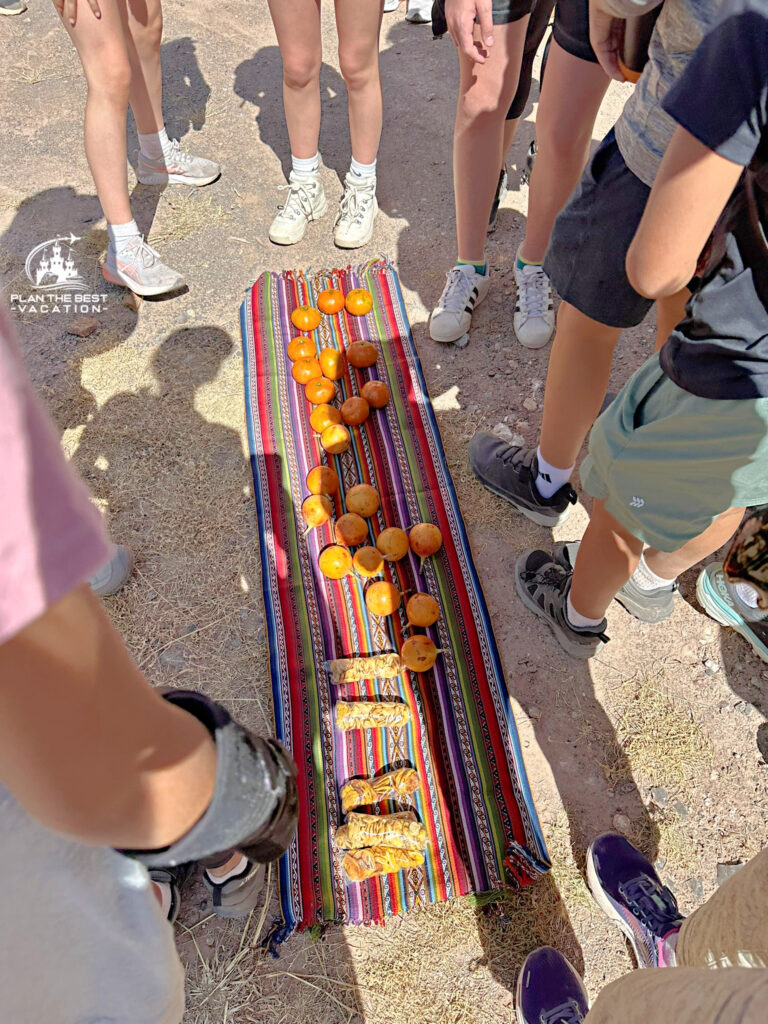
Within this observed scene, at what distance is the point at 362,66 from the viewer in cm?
323

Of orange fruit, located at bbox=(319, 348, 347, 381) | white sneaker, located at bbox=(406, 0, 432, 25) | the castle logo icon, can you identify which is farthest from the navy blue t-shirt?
white sneaker, located at bbox=(406, 0, 432, 25)

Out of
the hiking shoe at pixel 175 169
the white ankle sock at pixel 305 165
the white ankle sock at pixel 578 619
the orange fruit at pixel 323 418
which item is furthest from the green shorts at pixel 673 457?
A: the hiking shoe at pixel 175 169

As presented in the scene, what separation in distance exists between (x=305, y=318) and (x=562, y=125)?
4.75 feet

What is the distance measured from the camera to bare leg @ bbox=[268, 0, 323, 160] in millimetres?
3072

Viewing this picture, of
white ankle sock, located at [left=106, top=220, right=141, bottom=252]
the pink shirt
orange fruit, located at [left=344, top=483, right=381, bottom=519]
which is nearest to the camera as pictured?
the pink shirt

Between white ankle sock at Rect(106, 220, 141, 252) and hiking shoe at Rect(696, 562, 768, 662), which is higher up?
white ankle sock at Rect(106, 220, 141, 252)

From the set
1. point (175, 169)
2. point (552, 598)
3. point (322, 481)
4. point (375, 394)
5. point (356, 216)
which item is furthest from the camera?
point (175, 169)

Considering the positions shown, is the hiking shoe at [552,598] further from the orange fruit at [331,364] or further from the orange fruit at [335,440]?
the orange fruit at [331,364]

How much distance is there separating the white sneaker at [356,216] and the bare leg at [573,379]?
6.54 ft

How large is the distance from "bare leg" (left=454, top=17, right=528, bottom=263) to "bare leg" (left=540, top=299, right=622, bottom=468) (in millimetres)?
1174

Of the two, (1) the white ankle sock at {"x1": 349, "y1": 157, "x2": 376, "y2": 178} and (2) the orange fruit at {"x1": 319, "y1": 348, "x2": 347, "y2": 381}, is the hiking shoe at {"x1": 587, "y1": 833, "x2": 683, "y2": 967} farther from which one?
(1) the white ankle sock at {"x1": 349, "y1": 157, "x2": 376, "y2": 178}

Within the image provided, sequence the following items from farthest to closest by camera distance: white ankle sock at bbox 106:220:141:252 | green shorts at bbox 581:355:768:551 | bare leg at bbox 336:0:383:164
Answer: white ankle sock at bbox 106:220:141:252 < bare leg at bbox 336:0:383:164 < green shorts at bbox 581:355:768:551

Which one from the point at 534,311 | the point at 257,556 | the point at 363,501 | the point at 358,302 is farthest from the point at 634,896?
the point at 358,302

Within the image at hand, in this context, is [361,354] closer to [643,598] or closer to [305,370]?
[305,370]
